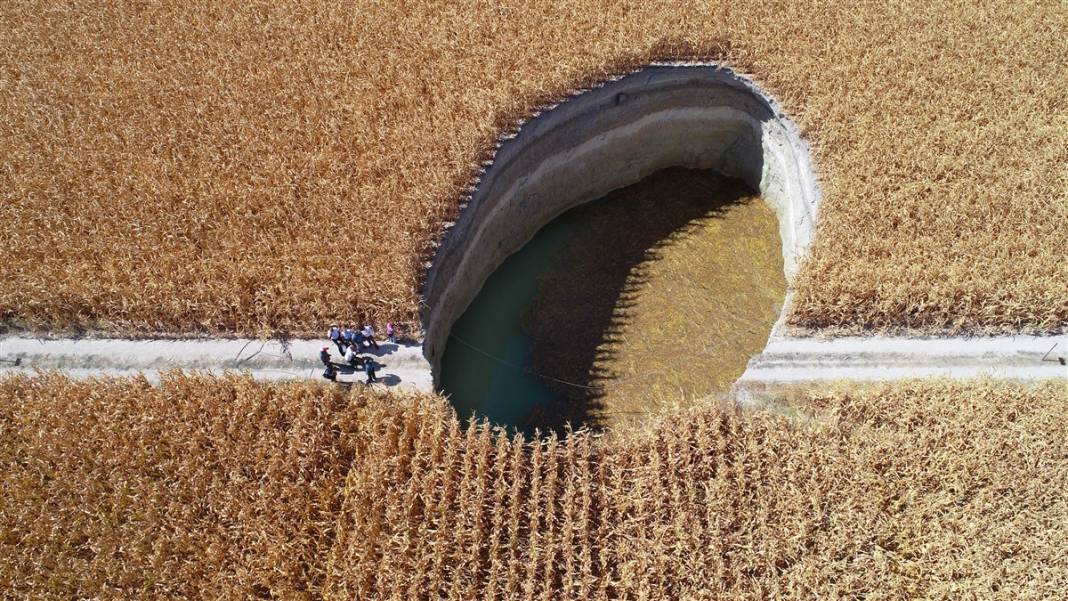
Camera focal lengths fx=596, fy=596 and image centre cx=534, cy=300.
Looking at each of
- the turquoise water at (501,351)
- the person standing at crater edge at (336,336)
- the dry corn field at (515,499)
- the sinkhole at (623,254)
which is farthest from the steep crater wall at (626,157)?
the dry corn field at (515,499)

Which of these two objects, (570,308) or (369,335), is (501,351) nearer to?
(570,308)

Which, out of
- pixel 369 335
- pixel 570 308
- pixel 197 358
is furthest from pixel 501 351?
pixel 197 358

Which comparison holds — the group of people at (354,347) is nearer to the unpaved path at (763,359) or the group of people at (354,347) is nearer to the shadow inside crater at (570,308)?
the unpaved path at (763,359)

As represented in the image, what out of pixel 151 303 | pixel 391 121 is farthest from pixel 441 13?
pixel 151 303

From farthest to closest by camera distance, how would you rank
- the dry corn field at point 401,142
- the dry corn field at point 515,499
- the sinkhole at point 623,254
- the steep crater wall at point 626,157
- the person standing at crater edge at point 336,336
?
the steep crater wall at point 626,157
the sinkhole at point 623,254
the dry corn field at point 401,142
the person standing at crater edge at point 336,336
the dry corn field at point 515,499

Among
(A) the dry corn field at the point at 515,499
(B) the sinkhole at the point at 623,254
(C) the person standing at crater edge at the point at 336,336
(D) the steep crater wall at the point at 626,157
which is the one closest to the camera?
(A) the dry corn field at the point at 515,499
